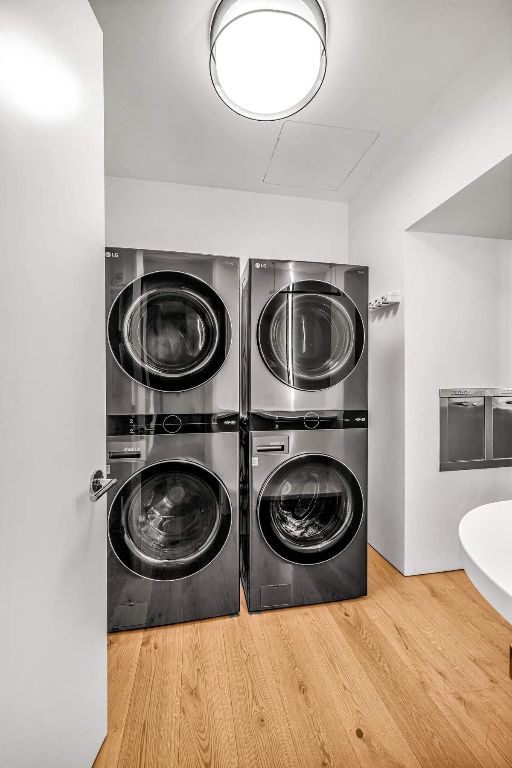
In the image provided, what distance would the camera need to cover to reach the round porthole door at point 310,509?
190 centimetres

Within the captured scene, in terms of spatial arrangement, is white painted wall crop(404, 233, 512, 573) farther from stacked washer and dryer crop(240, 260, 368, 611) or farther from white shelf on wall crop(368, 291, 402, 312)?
stacked washer and dryer crop(240, 260, 368, 611)

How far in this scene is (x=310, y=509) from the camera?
198 centimetres

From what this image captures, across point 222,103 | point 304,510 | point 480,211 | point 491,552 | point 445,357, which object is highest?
point 222,103

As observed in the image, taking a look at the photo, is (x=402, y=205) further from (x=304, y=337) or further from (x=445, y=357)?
(x=304, y=337)

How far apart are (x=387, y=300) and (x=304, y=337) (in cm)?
74

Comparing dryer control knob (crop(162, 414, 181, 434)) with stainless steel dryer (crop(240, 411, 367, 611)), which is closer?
dryer control knob (crop(162, 414, 181, 434))

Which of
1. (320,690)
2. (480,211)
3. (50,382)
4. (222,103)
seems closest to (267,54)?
(222,103)

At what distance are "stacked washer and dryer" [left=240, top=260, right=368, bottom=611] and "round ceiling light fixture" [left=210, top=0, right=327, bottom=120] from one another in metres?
0.69

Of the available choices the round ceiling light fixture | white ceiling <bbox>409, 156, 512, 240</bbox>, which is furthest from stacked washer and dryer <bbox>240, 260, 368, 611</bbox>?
the round ceiling light fixture

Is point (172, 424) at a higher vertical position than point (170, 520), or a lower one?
higher

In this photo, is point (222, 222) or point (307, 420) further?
point (222, 222)

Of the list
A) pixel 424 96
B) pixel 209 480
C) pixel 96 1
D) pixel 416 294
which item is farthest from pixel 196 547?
pixel 424 96

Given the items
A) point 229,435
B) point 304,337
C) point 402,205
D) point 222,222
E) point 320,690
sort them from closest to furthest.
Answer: point 320,690, point 229,435, point 304,337, point 402,205, point 222,222

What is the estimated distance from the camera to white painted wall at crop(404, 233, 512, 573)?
2.24 metres
